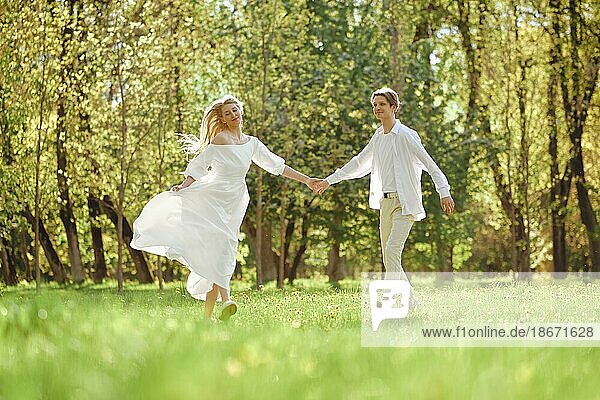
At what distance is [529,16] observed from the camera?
2444cm

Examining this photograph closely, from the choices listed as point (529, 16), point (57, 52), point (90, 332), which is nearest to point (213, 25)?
point (57, 52)

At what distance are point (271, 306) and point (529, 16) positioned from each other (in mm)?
14709

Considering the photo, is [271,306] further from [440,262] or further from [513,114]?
[440,262]

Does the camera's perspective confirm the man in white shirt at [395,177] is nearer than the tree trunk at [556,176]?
Yes

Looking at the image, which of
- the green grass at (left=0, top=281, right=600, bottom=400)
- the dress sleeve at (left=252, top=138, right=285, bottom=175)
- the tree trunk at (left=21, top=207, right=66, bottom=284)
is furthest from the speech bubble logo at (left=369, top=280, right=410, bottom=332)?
the tree trunk at (left=21, top=207, right=66, bottom=284)

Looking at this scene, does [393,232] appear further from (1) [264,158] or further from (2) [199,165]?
(2) [199,165]

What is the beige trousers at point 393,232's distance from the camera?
10180 mm

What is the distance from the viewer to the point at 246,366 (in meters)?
3.46

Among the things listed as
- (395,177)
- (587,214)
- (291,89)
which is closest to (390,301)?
(395,177)

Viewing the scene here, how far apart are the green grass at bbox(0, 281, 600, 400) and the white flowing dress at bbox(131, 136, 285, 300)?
4809mm

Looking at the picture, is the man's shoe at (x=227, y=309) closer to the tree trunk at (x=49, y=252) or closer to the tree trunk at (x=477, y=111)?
the tree trunk at (x=477, y=111)

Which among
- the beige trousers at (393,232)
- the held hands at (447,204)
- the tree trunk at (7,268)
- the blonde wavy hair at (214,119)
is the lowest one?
the tree trunk at (7,268)

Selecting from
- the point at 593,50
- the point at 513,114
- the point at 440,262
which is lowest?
the point at 440,262

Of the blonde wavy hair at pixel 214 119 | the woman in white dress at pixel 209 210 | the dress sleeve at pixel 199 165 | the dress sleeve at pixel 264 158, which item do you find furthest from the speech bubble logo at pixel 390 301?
the blonde wavy hair at pixel 214 119
